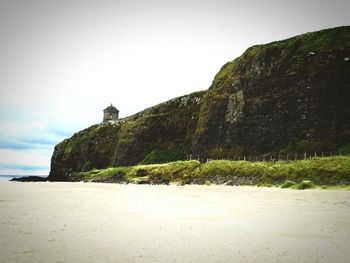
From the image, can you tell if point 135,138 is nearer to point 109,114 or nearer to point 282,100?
point 109,114

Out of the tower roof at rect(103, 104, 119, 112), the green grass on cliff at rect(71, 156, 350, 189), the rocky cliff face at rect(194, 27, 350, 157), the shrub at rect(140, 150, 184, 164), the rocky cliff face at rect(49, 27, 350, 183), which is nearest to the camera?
the green grass on cliff at rect(71, 156, 350, 189)

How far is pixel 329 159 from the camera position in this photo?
111 feet

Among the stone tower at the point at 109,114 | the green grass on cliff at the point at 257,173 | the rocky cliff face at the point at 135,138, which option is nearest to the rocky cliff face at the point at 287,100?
the green grass on cliff at the point at 257,173

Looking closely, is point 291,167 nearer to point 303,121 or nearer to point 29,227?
point 303,121

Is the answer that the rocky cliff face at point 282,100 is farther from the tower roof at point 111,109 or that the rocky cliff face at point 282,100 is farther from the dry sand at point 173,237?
the tower roof at point 111,109

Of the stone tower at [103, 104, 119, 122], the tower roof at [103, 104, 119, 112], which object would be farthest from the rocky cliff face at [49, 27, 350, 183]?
the tower roof at [103, 104, 119, 112]

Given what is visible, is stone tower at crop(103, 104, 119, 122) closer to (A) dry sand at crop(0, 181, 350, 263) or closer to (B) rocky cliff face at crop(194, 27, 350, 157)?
(B) rocky cliff face at crop(194, 27, 350, 157)

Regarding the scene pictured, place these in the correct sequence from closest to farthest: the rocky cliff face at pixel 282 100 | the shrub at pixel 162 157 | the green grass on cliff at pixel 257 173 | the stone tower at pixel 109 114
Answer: the green grass on cliff at pixel 257 173
the rocky cliff face at pixel 282 100
the shrub at pixel 162 157
the stone tower at pixel 109 114

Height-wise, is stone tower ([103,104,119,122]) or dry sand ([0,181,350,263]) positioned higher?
stone tower ([103,104,119,122])

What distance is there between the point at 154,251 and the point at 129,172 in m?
64.1

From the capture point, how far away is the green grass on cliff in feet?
96.2

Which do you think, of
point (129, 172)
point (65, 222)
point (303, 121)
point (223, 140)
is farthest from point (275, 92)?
point (65, 222)

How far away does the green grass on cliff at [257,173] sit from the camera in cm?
2931

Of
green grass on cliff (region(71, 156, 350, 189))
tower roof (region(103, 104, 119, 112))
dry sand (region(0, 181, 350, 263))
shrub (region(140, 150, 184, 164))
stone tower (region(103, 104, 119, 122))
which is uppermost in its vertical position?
tower roof (region(103, 104, 119, 112))
